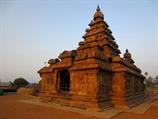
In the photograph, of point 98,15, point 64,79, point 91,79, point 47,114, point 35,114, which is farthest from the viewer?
point 98,15

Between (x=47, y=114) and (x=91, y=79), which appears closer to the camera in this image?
(x=47, y=114)

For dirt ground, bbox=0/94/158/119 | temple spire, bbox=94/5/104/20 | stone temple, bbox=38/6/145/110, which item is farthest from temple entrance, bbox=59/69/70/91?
temple spire, bbox=94/5/104/20

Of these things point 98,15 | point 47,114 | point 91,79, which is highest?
point 98,15

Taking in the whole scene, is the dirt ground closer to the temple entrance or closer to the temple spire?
the temple entrance

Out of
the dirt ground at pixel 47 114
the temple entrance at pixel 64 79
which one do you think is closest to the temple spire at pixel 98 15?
the temple entrance at pixel 64 79

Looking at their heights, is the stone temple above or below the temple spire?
below

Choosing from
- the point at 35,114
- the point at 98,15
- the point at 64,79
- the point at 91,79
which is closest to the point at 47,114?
the point at 35,114

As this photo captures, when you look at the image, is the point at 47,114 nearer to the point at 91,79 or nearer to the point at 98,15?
the point at 91,79

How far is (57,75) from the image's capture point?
19.0m

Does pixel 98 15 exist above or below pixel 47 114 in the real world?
above

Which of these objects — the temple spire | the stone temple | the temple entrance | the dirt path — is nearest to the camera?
the dirt path

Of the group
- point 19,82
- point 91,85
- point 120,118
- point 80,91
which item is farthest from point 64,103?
point 19,82

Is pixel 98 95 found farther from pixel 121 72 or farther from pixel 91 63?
pixel 121 72

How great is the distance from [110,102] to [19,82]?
1439 inches
